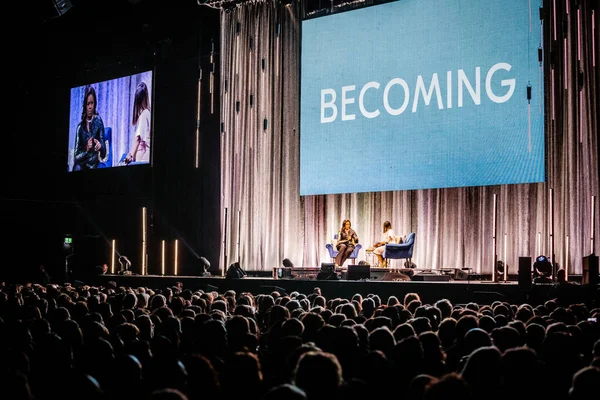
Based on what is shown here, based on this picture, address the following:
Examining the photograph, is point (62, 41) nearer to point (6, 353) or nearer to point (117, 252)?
point (117, 252)

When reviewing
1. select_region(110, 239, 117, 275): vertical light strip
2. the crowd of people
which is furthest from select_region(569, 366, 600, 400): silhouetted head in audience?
select_region(110, 239, 117, 275): vertical light strip

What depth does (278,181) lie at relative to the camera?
13.8 m

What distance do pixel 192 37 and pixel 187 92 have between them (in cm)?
127

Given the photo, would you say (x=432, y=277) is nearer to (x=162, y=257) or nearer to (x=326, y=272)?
(x=326, y=272)

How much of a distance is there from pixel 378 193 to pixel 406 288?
424cm

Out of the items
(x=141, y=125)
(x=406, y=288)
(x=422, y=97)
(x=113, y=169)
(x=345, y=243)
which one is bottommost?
(x=406, y=288)

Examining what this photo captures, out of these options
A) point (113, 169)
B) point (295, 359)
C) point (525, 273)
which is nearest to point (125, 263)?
point (113, 169)

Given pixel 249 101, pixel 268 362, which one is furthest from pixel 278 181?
pixel 268 362

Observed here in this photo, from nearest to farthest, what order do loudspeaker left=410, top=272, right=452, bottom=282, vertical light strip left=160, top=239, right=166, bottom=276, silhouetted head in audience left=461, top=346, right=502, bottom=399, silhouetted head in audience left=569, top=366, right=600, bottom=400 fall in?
silhouetted head in audience left=569, top=366, right=600, bottom=400, silhouetted head in audience left=461, top=346, right=502, bottom=399, loudspeaker left=410, top=272, right=452, bottom=282, vertical light strip left=160, top=239, right=166, bottom=276

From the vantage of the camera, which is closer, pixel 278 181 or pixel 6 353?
pixel 6 353

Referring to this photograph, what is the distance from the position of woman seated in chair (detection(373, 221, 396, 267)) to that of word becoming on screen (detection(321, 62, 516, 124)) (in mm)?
2058

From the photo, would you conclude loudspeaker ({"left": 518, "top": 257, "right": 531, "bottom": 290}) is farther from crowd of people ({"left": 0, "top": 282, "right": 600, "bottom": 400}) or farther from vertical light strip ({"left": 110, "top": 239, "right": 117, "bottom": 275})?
vertical light strip ({"left": 110, "top": 239, "right": 117, "bottom": 275})

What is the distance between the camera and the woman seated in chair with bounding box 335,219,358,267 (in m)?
11.8

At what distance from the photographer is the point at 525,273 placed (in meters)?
8.13
